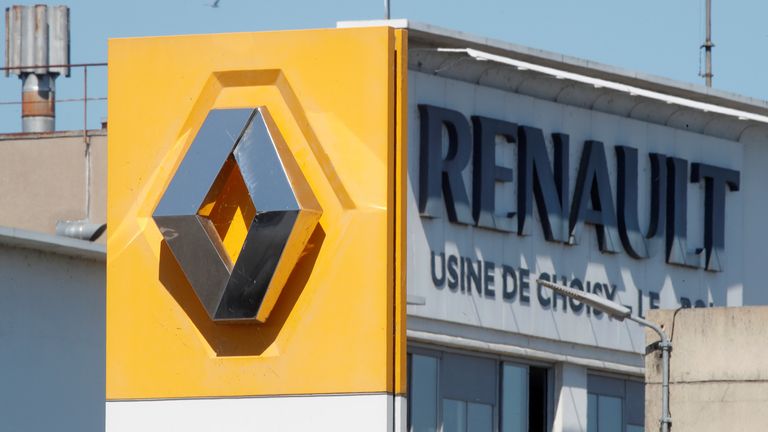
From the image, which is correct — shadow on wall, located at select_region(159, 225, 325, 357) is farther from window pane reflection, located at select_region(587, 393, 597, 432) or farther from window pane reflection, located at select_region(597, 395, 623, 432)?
window pane reflection, located at select_region(597, 395, 623, 432)

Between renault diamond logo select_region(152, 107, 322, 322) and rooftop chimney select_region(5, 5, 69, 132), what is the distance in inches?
931

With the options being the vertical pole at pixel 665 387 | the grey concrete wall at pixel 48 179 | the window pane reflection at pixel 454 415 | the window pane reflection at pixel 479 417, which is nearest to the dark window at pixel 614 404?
the window pane reflection at pixel 479 417

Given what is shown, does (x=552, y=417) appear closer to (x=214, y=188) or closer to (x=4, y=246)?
(x=4, y=246)

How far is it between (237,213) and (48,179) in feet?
68.5

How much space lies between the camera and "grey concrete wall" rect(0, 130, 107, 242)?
4034 centimetres

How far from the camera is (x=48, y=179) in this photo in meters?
41.2

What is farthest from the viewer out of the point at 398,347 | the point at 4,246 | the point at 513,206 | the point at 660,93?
the point at 660,93

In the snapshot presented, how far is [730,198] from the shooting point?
41.2 m

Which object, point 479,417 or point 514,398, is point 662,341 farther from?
point 514,398

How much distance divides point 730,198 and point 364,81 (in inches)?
859

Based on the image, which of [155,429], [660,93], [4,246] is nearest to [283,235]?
[155,429]

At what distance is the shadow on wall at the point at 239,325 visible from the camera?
2044 cm

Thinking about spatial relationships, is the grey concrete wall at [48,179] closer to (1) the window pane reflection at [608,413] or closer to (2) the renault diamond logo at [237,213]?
(1) the window pane reflection at [608,413]

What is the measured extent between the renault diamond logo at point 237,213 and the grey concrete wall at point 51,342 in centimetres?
1319
